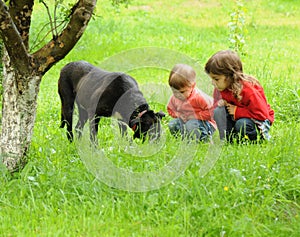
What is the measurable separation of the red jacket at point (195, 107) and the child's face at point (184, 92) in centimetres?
4

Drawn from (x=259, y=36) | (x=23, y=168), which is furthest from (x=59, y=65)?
(x=23, y=168)

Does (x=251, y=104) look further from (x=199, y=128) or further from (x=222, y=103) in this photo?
(x=199, y=128)

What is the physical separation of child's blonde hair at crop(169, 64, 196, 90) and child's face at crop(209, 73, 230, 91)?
8.3 inches

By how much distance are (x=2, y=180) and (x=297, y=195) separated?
2.40 metres

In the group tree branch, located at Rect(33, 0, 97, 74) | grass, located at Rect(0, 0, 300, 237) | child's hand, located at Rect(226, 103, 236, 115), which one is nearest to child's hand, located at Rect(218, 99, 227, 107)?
child's hand, located at Rect(226, 103, 236, 115)

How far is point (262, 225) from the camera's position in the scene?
3.70 m

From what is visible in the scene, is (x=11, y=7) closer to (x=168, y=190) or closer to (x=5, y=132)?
(x=5, y=132)

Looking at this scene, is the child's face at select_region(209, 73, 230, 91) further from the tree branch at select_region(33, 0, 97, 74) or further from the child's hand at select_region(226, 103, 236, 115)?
the tree branch at select_region(33, 0, 97, 74)

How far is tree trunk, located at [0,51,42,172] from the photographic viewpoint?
4.64m

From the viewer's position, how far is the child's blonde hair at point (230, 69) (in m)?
5.61

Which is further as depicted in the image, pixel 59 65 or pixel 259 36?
pixel 259 36

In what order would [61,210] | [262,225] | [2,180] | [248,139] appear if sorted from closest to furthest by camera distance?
[262,225] → [61,210] → [2,180] → [248,139]

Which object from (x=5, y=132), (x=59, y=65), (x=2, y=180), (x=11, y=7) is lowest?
(x=59, y=65)

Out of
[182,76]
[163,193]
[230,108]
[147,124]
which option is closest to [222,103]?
[230,108]
